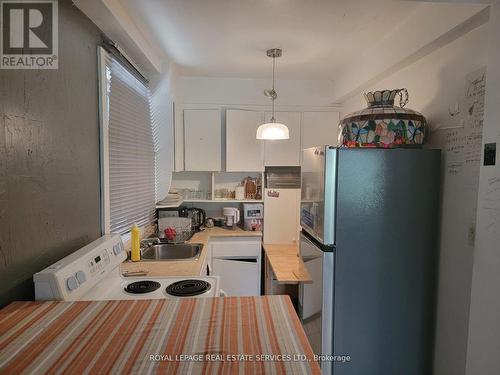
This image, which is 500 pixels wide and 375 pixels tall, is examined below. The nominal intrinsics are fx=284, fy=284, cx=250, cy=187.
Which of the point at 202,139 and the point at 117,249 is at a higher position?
the point at 202,139

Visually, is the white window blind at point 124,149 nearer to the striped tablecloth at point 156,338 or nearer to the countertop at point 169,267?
the countertop at point 169,267

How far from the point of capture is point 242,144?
3.15m

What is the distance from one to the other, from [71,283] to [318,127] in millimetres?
2800

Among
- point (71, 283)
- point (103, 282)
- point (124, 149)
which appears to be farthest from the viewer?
point (124, 149)

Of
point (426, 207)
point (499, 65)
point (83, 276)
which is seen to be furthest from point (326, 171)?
point (83, 276)

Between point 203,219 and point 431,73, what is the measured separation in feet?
8.18

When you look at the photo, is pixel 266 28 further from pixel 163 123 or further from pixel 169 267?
pixel 169 267

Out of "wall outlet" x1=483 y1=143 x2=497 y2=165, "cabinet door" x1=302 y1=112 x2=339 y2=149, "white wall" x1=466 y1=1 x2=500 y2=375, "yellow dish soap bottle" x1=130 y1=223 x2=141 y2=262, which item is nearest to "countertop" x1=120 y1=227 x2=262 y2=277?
"yellow dish soap bottle" x1=130 y1=223 x2=141 y2=262

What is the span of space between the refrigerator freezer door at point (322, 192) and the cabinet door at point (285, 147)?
1.35 metres

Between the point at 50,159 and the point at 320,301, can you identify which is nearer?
the point at 50,159

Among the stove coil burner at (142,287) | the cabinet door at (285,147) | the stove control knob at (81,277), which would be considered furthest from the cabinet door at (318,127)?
the stove control knob at (81,277)

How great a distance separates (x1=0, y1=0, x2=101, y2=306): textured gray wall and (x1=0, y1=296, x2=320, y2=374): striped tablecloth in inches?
8.5

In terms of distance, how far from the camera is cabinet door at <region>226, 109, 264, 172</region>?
3.13m

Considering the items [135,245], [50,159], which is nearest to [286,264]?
[135,245]
